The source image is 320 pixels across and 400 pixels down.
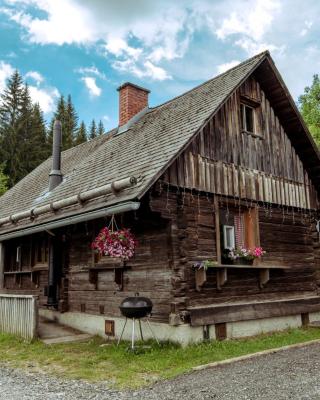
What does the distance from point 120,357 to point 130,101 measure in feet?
32.2

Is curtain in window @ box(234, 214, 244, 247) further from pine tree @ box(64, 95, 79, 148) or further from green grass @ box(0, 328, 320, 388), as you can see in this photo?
pine tree @ box(64, 95, 79, 148)

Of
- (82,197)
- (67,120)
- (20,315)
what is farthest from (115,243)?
(67,120)

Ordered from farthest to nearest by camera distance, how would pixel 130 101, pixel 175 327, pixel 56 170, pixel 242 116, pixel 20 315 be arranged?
pixel 130 101, pixel 56 170, pixel 242 116, pixel 20 315, pixel 175 327

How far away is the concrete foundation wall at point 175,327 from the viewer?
866 centimetres

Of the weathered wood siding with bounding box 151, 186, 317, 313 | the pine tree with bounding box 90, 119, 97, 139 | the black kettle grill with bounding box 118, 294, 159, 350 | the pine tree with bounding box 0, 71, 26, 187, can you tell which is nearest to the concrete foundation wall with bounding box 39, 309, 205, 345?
the weathered wood siding with bounding box 151, 186, 317, 313

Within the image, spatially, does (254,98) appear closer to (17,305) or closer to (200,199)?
(200,199)

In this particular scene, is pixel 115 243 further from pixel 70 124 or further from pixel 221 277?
pixel 70 124

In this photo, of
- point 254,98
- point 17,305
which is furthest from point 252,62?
point 17,305

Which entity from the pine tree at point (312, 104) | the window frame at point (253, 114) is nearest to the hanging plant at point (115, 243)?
the window frame at point (253, 114)

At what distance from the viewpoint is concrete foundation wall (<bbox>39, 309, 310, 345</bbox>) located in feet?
28.4

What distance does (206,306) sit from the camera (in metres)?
9.20

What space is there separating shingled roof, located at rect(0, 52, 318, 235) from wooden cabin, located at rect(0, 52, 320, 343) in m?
0.05

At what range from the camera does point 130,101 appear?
15320 millimetres

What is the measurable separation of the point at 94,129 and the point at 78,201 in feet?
177
